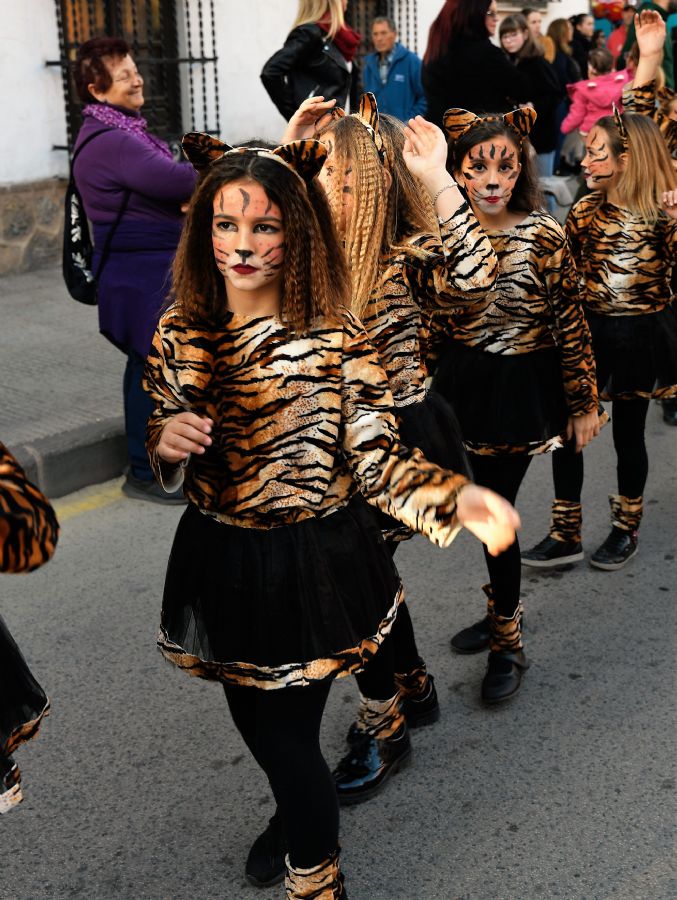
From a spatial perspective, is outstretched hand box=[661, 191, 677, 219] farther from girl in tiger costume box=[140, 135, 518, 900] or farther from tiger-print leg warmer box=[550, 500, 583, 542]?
girl in tiger costume box=[140, 135, 518, 900]

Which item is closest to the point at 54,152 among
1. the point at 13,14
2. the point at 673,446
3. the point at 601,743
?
the point at 13,14

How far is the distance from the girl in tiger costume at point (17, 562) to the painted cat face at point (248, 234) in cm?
62

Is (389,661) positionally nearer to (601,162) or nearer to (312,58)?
(601,162)

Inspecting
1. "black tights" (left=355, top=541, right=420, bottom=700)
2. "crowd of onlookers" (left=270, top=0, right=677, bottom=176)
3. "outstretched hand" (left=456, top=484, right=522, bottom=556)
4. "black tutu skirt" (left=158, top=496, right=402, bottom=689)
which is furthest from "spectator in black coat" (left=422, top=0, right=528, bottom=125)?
"outstretched hand" (left=456, top=484, right=522, bottom=556)

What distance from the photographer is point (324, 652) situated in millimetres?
2350

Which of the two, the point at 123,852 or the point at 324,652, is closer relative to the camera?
the point at 324,652

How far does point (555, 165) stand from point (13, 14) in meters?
7.00

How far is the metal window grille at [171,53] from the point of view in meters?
9.60

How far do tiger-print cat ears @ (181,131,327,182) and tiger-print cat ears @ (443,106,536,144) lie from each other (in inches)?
47.1

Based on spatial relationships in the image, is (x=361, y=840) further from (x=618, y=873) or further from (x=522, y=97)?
(x=522, y=97)

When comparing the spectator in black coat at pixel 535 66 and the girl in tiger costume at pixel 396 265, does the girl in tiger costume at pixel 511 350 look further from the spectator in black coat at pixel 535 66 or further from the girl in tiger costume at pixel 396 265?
the spectator in black coat at pixel 535 66

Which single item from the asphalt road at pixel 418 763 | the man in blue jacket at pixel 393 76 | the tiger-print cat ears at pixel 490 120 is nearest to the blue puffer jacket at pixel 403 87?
the man in blue jacket at pixel 393 76

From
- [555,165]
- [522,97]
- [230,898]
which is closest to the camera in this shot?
A: [230,898]

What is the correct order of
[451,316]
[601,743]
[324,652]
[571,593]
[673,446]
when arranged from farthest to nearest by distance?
[673,446] < [571,593] < [451,316] < [601,743] < [324,652]
